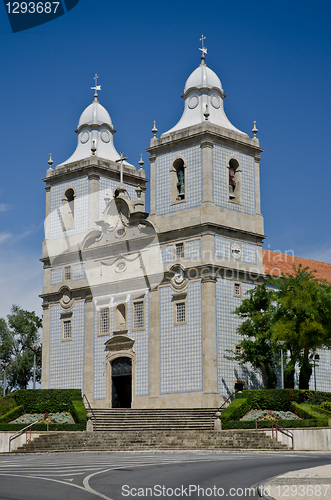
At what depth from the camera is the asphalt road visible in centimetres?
1436

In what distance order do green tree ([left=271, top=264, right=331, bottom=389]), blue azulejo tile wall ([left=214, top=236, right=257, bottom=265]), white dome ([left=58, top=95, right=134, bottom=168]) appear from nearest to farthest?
green tree ([left=271, top=264, right=331, bottom=389]), blue azulejo tile wall ([left=214, top=236, right=257, bottom=265]), white dome ([left=58, top=95, right=134, bottom=168])

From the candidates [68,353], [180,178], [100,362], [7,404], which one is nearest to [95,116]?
[180,178]

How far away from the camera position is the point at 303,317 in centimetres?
3919

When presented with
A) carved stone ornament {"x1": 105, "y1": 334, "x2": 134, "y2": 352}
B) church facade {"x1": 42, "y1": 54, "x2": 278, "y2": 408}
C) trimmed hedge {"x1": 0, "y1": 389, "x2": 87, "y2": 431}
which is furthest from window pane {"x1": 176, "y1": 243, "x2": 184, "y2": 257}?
trimmed hedge {"x1": 0, "y1": 389, "x2": 87, "y2": 431}

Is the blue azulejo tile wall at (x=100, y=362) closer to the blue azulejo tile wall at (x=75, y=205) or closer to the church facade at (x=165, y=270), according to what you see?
the church facade at (x=165, y=270)

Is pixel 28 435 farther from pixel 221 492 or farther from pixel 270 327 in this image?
pixel 221 492

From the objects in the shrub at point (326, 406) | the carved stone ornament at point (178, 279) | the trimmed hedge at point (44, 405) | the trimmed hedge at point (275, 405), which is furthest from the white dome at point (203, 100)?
the shrub at point (326, 406)

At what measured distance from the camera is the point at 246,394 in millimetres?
38281

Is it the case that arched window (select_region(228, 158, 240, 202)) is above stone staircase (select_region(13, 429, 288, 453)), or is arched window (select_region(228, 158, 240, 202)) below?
above

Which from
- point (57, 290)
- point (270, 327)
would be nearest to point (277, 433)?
point (270, 327)

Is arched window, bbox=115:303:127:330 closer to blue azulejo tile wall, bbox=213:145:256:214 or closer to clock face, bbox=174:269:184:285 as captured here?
clock face, bbox=174:269:184:285

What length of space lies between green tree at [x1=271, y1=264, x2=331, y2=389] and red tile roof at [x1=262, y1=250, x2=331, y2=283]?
595 centimetres

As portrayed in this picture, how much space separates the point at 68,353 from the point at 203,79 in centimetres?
1988

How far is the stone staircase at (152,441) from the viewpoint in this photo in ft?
105
